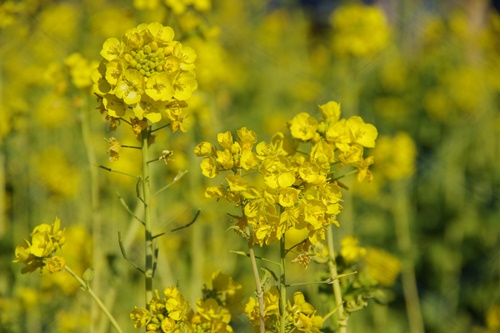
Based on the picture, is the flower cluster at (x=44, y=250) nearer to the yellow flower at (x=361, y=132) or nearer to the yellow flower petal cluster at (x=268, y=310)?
the yellow flower petal cluster at (x=268, y=310)

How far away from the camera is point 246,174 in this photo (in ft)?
3.51

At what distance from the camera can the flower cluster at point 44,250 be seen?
109cm

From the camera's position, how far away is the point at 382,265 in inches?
94.0

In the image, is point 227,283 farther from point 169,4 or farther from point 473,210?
point 473,210

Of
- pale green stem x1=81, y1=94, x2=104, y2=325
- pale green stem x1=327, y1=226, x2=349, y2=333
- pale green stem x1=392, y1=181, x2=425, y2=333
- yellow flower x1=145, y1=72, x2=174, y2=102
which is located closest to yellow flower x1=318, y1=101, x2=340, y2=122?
pale green stem x1=327, y1=226, x2=349, y2=333

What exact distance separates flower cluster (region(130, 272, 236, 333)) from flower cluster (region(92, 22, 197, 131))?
0.25 metres

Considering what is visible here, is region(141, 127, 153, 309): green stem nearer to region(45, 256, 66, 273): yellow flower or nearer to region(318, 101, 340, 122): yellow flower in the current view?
region(45, 256, 66, 273): yellow flower

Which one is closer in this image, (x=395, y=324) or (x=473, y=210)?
(x=395, y=324)

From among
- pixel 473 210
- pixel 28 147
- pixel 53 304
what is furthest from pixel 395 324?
pixel 28 147

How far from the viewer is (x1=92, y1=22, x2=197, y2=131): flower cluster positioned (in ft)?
3.38

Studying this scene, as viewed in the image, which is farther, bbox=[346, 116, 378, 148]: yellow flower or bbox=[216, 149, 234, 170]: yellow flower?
bbox=[346, 116, 378, 148]: yellow flower

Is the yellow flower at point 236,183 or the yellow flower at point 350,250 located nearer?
the yellow flower at point 236,183

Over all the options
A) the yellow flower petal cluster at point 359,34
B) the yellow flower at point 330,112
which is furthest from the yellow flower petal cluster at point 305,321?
the yellow flower petal cluster at point 359,34

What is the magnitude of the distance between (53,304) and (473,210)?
193cm
